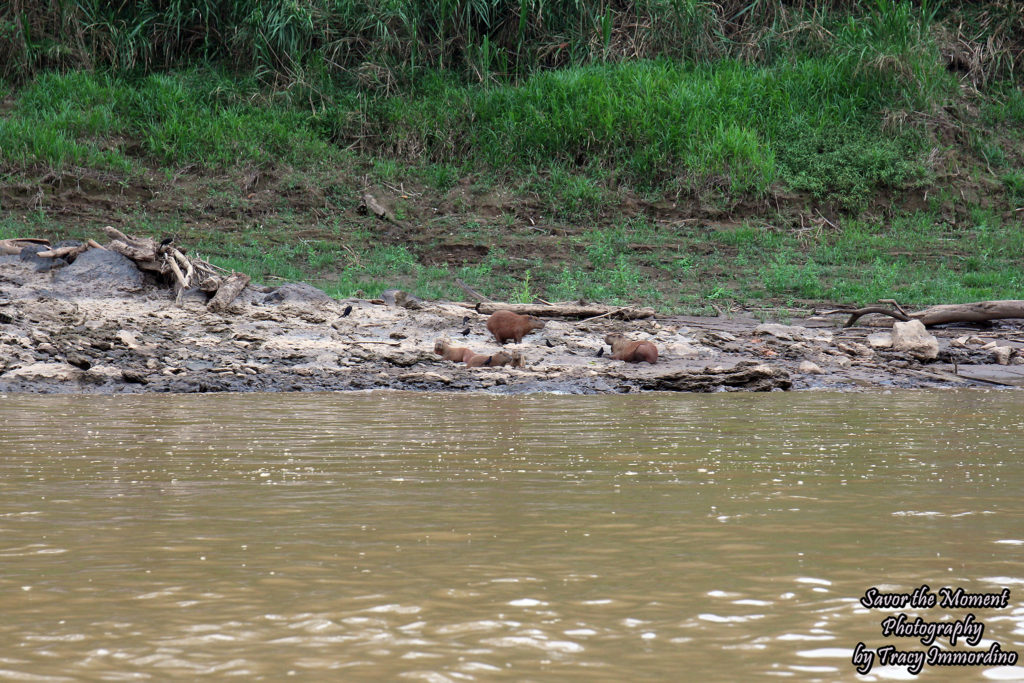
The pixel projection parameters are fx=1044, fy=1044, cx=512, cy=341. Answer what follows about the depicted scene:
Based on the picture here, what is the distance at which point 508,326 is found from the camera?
23.7ft

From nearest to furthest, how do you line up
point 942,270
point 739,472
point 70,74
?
point 739,472
point 942,270
point 70,74

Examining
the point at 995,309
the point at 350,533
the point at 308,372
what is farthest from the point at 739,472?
the point at 995,309

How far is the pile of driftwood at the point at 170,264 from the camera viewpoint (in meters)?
7.93

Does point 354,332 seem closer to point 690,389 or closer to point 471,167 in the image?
point 690,389

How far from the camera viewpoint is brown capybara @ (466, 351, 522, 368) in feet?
22.0

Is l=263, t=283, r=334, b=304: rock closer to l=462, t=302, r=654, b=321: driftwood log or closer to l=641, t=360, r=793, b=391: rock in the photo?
l=462, t=302, r=654, b=321: driftwood log

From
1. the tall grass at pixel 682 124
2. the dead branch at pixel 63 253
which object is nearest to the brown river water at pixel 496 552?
the dead branch at pixel 63 253

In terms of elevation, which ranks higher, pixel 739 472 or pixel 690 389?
pixel 739 472

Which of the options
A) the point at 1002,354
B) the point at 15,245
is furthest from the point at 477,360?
the point at 15,245

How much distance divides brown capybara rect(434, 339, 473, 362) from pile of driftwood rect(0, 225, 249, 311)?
184 centimetres

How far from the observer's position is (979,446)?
378 cm

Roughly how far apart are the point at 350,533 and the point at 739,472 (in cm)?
140

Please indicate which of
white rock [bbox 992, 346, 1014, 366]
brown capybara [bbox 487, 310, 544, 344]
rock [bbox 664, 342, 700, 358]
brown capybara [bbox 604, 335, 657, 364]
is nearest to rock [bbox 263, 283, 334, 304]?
brown capybara [bbox 487, 310, 544, 344]

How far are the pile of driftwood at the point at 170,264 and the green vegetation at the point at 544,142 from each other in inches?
58.1
